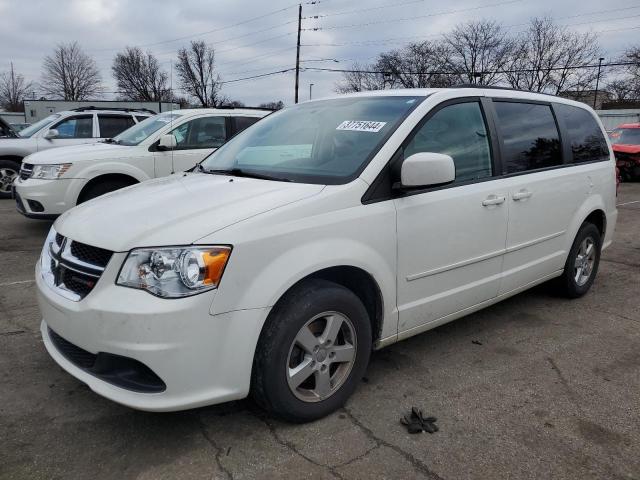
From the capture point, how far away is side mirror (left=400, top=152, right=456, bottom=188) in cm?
275

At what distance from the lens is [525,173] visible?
3785 mm

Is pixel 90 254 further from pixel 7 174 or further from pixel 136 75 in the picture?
pixel 136 75

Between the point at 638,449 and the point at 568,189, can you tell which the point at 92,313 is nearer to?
the point at 638,449

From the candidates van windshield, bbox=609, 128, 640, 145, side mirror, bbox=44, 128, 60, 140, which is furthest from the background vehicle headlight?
van windshield, bbox=609, 128, 640, 145

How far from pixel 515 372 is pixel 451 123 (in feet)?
5.40

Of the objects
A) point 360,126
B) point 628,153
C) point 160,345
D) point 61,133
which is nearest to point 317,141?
point 360,126

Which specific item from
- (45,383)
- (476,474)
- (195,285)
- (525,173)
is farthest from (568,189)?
(45,383)

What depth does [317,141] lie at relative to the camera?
3291mm

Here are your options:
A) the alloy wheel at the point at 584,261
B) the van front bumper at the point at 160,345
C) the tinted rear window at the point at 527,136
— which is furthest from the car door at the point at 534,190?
the van front bumper at the point at 160,345

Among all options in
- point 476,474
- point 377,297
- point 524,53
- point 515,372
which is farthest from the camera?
point 524,53

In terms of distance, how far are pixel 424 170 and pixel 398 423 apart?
4.38 feet

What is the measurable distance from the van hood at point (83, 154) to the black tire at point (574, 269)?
5500 mm

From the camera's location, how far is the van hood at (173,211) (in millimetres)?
2316

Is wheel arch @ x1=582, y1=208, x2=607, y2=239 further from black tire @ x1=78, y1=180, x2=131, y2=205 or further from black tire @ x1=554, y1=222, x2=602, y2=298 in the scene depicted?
black tire @ x1=78, y1=180, x2=131, y2=205
